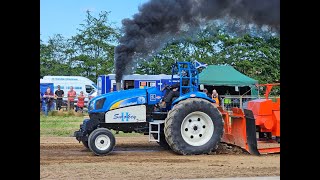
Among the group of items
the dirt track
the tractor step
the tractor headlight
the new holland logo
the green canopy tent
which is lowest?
the dirt track

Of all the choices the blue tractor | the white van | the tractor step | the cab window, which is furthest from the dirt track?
the cab window

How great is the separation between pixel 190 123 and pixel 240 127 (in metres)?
0.91

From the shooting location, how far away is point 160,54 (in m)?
31.3

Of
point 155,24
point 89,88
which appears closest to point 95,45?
point 89,88

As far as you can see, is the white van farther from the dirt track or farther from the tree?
the dirt track

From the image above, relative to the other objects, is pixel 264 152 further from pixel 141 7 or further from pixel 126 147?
pixel 141 7

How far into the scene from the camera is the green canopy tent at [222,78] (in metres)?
25.0

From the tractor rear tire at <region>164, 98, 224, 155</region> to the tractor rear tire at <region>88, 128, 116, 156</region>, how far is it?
1013mm

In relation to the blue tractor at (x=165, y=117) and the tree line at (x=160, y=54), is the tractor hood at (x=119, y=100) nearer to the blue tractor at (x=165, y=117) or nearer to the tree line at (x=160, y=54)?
the blue tractor at (x=165, y=117)

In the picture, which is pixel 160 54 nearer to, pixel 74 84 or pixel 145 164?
pixel 74 84

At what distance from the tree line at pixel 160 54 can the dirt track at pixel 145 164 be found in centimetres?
2102

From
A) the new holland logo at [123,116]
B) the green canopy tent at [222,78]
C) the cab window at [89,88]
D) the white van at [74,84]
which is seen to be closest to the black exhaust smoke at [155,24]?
the new holland logo at [123,116]

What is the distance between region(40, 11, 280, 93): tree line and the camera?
33312 millimetres
